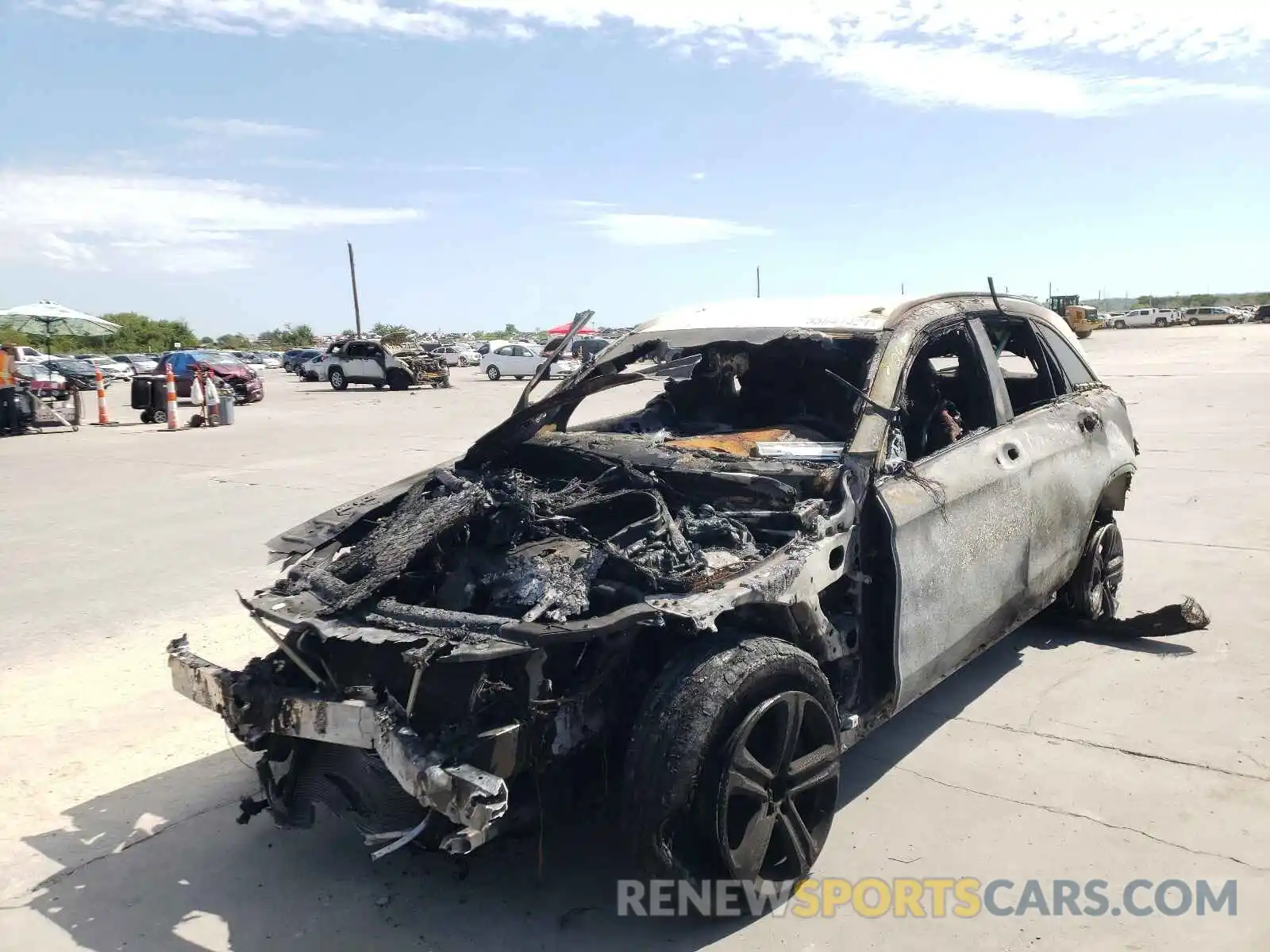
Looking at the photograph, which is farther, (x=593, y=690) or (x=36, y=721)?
(x=36, y=721)

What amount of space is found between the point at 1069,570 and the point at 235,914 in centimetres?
408

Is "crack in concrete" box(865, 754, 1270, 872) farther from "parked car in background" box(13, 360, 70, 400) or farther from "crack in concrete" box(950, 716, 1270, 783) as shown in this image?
"parked car in background" box(13, 360, 70, 400)

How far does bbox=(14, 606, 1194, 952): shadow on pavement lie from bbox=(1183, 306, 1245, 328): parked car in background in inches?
2876

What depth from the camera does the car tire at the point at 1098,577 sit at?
208 inches

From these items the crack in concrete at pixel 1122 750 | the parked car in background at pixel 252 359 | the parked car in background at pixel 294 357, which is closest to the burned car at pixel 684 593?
the crack in concrete at pixel 1122 750

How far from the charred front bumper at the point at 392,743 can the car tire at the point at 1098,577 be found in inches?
147

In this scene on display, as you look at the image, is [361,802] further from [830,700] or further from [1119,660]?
[1119,660]

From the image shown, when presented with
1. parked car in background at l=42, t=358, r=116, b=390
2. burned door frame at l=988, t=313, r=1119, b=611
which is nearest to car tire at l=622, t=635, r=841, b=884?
burned door frame at l=988, t=313, r=1119, b=611

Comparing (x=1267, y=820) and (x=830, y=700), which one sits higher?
(x=830, y=700)

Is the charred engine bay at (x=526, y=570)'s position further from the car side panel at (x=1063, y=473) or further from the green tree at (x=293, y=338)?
the green tree at (x=293, y=338)

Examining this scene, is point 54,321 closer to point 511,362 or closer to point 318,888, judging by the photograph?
point 511,362

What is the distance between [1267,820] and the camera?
11.4 feet

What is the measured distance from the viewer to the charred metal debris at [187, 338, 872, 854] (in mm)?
2789

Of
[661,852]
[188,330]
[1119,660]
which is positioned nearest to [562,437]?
[661,852]
